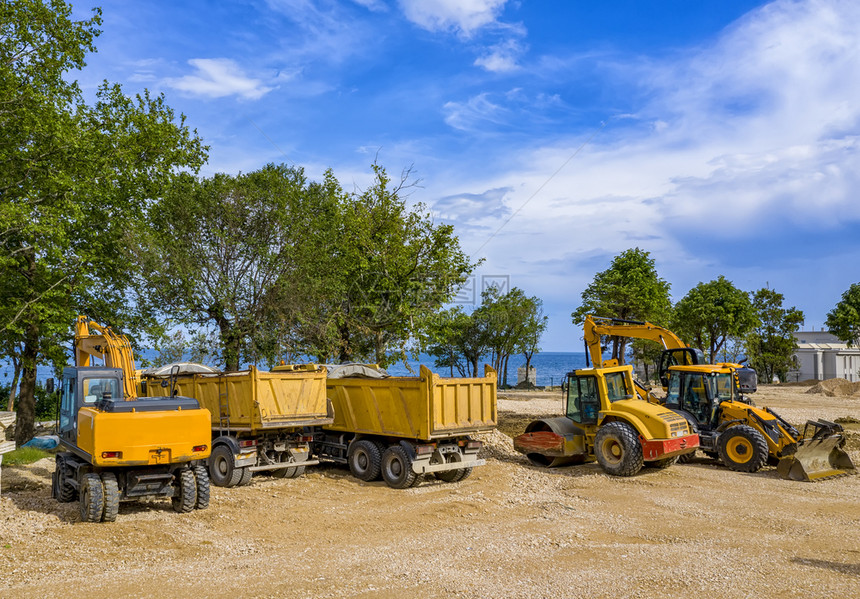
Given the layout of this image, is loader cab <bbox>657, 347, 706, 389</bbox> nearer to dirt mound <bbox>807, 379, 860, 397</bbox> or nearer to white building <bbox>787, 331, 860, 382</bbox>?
dirt mound <bbox>807, 379, 860, 397</bbox>

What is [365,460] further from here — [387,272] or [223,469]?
[387,272]

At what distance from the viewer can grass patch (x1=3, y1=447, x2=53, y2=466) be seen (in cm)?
1516

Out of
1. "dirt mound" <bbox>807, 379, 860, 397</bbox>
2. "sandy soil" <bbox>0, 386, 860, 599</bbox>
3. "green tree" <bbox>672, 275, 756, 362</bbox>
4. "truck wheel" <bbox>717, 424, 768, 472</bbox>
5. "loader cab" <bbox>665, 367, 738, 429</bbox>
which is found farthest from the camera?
"green tree" <bbox>672, 275, 756, 362</bbox>

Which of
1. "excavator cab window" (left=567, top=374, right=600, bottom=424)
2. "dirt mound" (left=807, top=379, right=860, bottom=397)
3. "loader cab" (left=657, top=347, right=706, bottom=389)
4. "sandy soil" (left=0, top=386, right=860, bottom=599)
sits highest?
"loader cab" (left=657, top=347, right=706, bottom=389)

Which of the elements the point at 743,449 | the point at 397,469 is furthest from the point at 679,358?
the point at 397,469

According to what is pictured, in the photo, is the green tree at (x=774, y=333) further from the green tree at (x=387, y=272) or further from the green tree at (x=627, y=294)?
the green tree at (x=387, y=272)

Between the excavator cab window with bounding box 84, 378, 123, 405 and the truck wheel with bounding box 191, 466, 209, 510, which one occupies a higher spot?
the excavator cab window with bounding box 84, 378, 123, 405

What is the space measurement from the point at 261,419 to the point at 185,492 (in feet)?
8.82

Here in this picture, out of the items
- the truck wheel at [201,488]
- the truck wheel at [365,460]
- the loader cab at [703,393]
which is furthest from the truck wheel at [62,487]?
the loader cab at [703,393]

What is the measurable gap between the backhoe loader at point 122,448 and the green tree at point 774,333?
5507cm

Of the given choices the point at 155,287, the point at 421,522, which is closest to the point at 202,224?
the point at 155,287

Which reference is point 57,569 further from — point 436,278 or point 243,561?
point 436,278

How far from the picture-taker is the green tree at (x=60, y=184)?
1789cm

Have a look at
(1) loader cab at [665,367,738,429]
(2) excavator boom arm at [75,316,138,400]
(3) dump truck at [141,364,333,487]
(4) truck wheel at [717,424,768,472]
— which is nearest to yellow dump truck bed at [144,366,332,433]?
(3) dump truck at [141,364,333,487]
